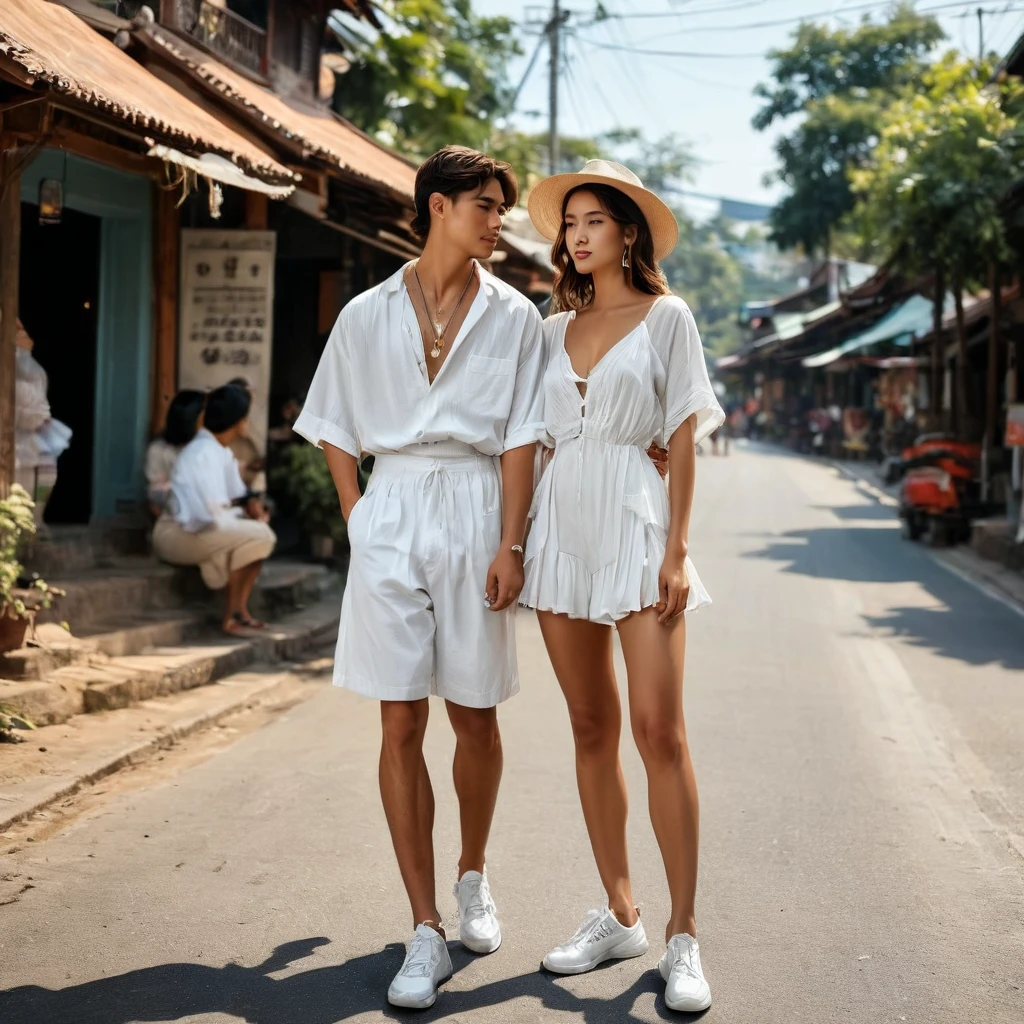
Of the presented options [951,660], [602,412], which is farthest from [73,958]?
[951,660]

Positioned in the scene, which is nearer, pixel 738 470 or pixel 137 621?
pixel 137 621

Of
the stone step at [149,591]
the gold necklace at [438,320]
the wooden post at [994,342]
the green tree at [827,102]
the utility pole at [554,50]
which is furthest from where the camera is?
the green tree at [827,102]

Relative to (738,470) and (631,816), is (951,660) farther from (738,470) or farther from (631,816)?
(738,470)

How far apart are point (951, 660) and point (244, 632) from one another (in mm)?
4686

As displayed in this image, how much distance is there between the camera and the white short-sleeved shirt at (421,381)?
Answer: 12.4 feet

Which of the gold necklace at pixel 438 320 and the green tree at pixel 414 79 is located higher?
the green tree at pixel 414 79

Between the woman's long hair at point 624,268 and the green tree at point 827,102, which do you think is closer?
the woman's long hair at point 624,268

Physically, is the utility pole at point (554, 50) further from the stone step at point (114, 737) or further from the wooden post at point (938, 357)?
the stone step at point (114, 737)

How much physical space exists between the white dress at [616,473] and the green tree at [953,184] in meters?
14.2

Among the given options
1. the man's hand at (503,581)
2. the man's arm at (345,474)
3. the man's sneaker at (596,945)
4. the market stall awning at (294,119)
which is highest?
the market stall awning at (294,119)

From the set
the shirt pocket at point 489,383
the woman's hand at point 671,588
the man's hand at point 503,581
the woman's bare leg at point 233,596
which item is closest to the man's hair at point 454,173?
the shirt pocket at point 489,383

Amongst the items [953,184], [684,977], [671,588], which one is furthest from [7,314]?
[953,184]

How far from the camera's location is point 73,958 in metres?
3.81

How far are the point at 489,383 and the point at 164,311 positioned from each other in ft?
24.8
